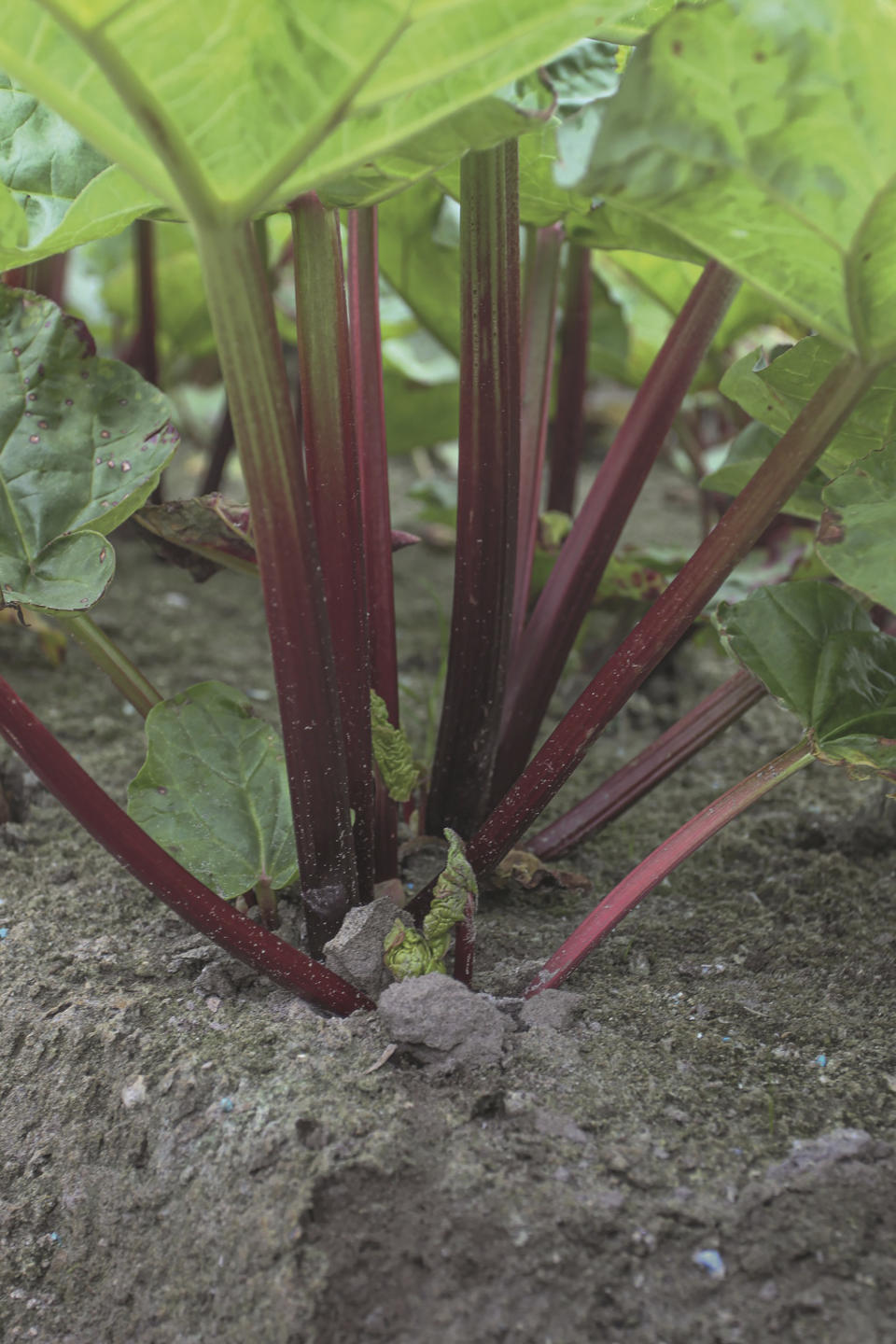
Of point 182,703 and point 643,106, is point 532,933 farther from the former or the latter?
point 643,106

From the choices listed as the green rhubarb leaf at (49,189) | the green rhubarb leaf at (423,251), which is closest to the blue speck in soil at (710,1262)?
the green rhubarb leaf at (49,189)

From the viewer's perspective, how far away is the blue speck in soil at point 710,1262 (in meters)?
0.62

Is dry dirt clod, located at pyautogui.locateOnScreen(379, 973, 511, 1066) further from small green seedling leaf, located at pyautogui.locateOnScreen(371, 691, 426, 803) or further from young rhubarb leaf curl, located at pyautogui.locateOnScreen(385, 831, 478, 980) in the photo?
small green seedling leaf, located at pyautogui.locateOnScreen(371, 691, 426, 803)

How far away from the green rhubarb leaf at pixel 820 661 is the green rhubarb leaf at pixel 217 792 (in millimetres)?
406

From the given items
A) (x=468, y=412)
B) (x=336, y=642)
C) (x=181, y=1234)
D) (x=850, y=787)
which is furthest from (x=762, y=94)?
(x=850, y=787)

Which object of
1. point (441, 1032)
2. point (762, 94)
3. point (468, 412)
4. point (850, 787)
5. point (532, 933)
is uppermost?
point (762, 94)

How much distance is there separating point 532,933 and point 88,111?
2.33 ft

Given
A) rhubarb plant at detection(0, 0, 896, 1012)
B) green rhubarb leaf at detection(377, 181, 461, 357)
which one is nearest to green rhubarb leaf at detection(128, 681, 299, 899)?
rhubarb plant at detection(0, 0, 896, 1012)

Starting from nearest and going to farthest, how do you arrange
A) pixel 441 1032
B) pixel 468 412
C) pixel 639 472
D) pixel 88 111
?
1. pixel 88 111
2. pixel 441 1032
3. pixel 468 412
4. pixel 639 472

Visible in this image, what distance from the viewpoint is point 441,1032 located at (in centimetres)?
75

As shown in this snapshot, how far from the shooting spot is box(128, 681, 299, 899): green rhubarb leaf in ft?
2.93

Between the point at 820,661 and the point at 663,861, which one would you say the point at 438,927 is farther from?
the point at 820,661

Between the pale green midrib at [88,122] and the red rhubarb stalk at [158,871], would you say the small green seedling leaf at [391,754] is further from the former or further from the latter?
the pale green midrib at [88,122]

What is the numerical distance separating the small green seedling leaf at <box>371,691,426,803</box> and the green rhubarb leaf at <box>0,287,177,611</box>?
269 mm
